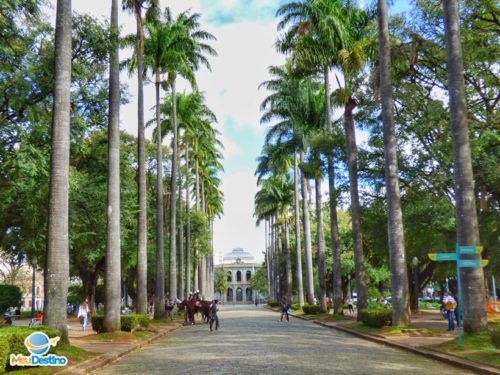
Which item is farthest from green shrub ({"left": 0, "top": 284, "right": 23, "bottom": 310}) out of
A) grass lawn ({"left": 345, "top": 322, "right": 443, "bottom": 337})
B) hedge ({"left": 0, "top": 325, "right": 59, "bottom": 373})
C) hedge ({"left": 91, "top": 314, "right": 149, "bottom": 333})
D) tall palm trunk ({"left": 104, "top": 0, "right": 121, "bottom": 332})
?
hedge ({"left": 0, "top": 325, "right": 59, "bottom": 373})

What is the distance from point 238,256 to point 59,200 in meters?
151

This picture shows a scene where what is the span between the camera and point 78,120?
1803 centimetres

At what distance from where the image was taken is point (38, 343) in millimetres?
10969

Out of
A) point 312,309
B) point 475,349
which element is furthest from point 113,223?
point 312,309

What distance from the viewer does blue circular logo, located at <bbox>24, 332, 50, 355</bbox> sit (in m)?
10.7

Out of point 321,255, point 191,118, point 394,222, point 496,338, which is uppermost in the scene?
point 191,118

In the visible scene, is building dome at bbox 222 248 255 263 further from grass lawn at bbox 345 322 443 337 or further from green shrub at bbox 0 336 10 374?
green shrub at bbox 0 336 10 374

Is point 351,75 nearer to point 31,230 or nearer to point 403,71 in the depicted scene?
point 403,71

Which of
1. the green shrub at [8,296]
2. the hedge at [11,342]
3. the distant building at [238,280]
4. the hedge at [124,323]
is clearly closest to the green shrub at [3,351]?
the hedge at [11,342]

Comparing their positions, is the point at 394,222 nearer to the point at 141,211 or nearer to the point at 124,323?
the point at 124,323

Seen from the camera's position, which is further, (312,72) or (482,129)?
(312,72)

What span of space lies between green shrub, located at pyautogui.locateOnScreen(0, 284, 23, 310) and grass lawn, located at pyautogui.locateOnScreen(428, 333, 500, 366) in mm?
49223

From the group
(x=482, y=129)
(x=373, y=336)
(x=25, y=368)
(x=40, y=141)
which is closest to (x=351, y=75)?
(x=482, y=129)

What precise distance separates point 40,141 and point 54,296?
6314mm
